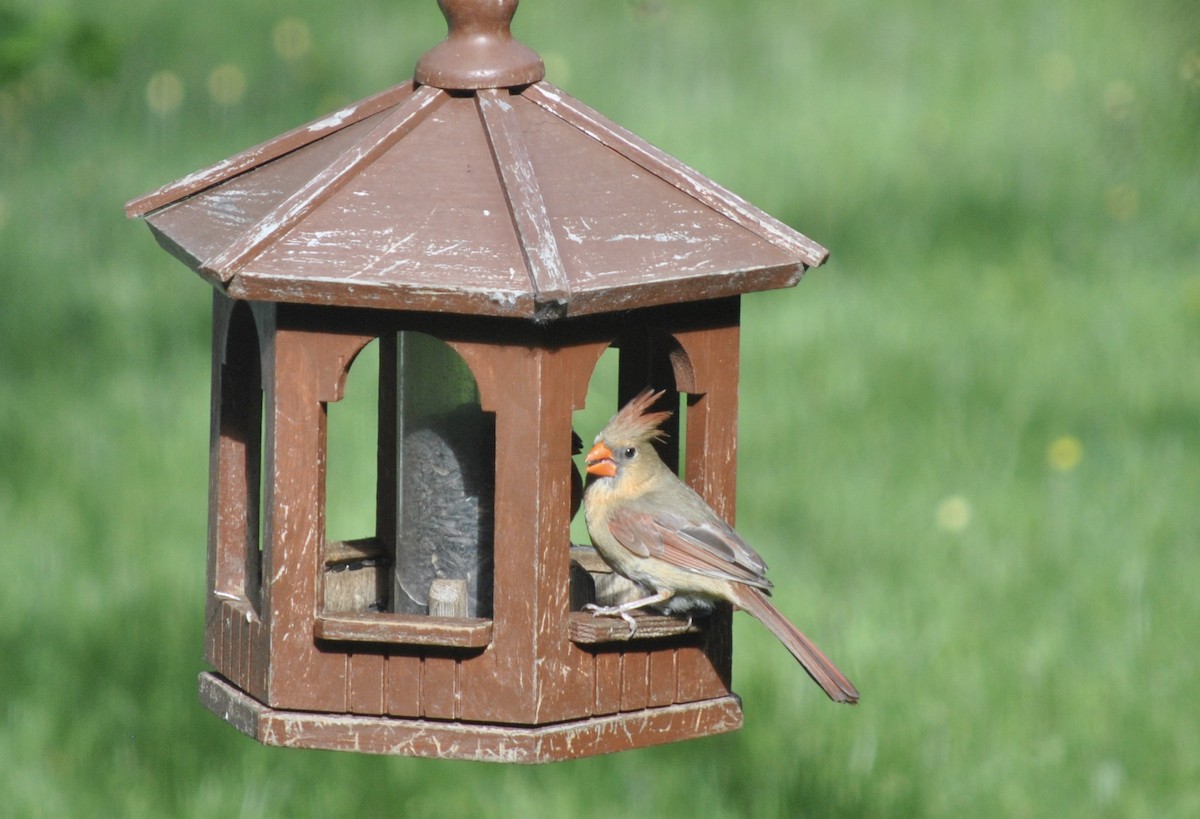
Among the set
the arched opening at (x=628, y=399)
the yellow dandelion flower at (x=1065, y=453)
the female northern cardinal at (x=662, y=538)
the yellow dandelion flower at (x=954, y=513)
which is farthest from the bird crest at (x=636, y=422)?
the yellow dandelion flower at (x=1065, y=453)

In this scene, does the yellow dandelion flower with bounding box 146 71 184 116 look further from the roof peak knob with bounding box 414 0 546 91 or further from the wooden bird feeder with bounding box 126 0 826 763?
the roof peak knob with bounding box 414 0 546 91

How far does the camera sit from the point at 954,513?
6547 mm

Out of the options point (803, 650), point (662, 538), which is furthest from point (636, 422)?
point (803, 650)

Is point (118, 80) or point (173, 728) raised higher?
point (118, 80)

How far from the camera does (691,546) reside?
3.47 m

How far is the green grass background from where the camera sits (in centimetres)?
528

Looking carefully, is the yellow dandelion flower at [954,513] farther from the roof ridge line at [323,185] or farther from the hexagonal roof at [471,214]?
the roof ridge line at [323,185]

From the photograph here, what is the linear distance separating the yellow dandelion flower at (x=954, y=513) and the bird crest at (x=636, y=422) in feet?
10.2

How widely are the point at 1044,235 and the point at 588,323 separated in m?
5.60

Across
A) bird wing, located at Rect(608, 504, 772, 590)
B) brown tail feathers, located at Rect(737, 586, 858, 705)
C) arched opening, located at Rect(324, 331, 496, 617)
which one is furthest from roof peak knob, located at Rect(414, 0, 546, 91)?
brown tail feathers, located at Rect(737, 586, 858, 705)

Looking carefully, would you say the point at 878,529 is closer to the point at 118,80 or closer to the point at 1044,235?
the point at 1044,235

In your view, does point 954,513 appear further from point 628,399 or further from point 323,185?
point 323,185

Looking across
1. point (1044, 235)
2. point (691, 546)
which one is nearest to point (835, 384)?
point (1044, 235)

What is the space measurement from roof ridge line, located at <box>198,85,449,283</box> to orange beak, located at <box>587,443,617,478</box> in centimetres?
70
